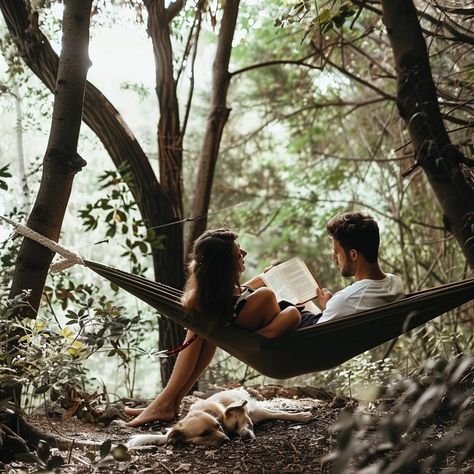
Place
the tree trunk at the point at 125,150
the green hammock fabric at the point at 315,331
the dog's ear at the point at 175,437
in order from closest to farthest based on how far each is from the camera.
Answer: the green hammock fabric at the point at 315,331 → the dog's ear at the point at 175,437 → the tree trunk at the point at 125,150

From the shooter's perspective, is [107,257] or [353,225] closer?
[353,225]

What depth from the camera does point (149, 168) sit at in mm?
3346

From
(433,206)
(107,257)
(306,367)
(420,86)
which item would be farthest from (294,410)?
(107,257)

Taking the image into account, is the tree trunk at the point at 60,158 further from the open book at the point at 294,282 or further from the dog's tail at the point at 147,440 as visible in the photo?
the open book at the point at 294,282

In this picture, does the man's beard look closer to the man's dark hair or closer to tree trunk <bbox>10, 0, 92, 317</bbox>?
the man's dark hair

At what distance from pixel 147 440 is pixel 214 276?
0.56 m

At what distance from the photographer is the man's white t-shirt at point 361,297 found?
7.73 ft

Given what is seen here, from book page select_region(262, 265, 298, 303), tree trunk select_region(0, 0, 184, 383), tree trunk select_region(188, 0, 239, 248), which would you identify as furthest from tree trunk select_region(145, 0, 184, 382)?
book page select_region(262, 265, 298, 303)

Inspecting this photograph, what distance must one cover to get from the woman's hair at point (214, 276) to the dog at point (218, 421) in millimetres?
329

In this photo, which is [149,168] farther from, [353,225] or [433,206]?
[433,206]

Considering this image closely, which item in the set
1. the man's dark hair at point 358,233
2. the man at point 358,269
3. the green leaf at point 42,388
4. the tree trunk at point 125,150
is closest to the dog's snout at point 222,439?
the man at point 358,269

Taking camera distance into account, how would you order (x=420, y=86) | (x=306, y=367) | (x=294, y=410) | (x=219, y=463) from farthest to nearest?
(x=294, y=410) → (x=420, y=86) → (x=306, y=367) → (x=219, y=463)

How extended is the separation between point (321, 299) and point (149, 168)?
1.19 meters

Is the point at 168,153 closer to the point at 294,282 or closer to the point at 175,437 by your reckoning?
the point at 294,282
